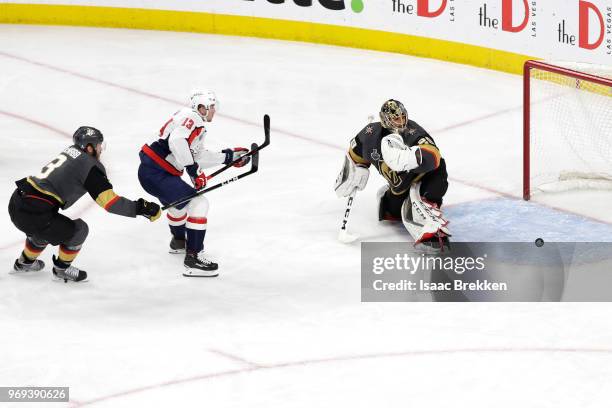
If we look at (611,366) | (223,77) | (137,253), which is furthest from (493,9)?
(611,366)

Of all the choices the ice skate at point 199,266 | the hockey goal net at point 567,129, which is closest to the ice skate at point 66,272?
the ice skate at point 199,266

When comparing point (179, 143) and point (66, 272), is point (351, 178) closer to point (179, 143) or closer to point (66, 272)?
point (179, 143)

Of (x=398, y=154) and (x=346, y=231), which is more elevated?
(x=398, y=154)

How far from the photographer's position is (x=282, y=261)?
22.7 ft

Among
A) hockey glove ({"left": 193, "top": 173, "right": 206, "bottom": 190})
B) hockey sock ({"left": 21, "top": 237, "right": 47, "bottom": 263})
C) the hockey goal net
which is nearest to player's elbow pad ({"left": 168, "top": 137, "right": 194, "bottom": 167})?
hockey glove ({"left": 193, "top": 173, "right": 206, "bottom": 190})

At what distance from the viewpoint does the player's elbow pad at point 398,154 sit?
690 cm

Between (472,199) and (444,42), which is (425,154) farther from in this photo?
(444,42)

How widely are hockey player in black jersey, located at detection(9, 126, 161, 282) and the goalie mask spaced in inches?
55.0

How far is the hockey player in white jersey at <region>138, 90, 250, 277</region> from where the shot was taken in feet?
21.8

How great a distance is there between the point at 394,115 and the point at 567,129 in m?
1.72

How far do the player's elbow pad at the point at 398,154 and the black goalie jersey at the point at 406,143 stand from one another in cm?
7

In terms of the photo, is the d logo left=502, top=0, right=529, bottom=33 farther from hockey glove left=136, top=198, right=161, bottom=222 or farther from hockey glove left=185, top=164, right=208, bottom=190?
hockey glove left=136, top=198, right=161, bottom=222

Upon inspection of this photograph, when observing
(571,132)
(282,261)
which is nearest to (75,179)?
(282,261)

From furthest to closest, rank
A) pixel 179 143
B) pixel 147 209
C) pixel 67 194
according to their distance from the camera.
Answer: pixel 179 143
pixel 67 194
pixel 147 209
